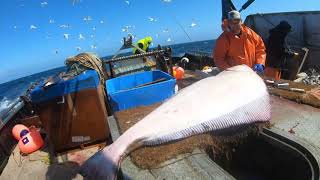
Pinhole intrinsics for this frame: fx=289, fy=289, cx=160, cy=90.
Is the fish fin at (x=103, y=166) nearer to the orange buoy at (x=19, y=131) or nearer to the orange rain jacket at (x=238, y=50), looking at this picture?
the orange rain jacket at (x=238, y=50)

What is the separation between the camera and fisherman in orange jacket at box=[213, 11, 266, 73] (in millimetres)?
5426

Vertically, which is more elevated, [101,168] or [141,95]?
[101,168]

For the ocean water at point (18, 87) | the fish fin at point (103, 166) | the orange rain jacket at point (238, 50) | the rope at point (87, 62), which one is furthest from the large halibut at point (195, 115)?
the ocean water at point (18, 87)

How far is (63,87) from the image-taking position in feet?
15.3

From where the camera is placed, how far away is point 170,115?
2912 millimetres

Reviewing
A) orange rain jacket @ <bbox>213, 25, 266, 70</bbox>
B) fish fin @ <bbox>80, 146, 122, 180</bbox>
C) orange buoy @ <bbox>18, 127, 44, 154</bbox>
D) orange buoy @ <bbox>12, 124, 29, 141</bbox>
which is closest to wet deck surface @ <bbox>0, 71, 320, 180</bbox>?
orange buoy @ <bbox>18, 127, 44, 154</bbox>

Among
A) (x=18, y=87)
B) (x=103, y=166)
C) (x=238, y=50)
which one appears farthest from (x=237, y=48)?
(x=18, y=87)

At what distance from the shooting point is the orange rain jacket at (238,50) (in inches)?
214

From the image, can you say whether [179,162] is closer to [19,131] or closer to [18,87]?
[19,131]

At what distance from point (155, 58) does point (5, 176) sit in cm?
383

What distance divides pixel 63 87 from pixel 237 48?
10.5ft

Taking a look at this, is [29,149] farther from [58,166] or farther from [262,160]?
[262,160]

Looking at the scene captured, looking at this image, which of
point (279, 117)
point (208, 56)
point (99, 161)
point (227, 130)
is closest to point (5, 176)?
point (99, 161)

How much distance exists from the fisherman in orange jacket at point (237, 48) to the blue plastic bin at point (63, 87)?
2.42 meters
